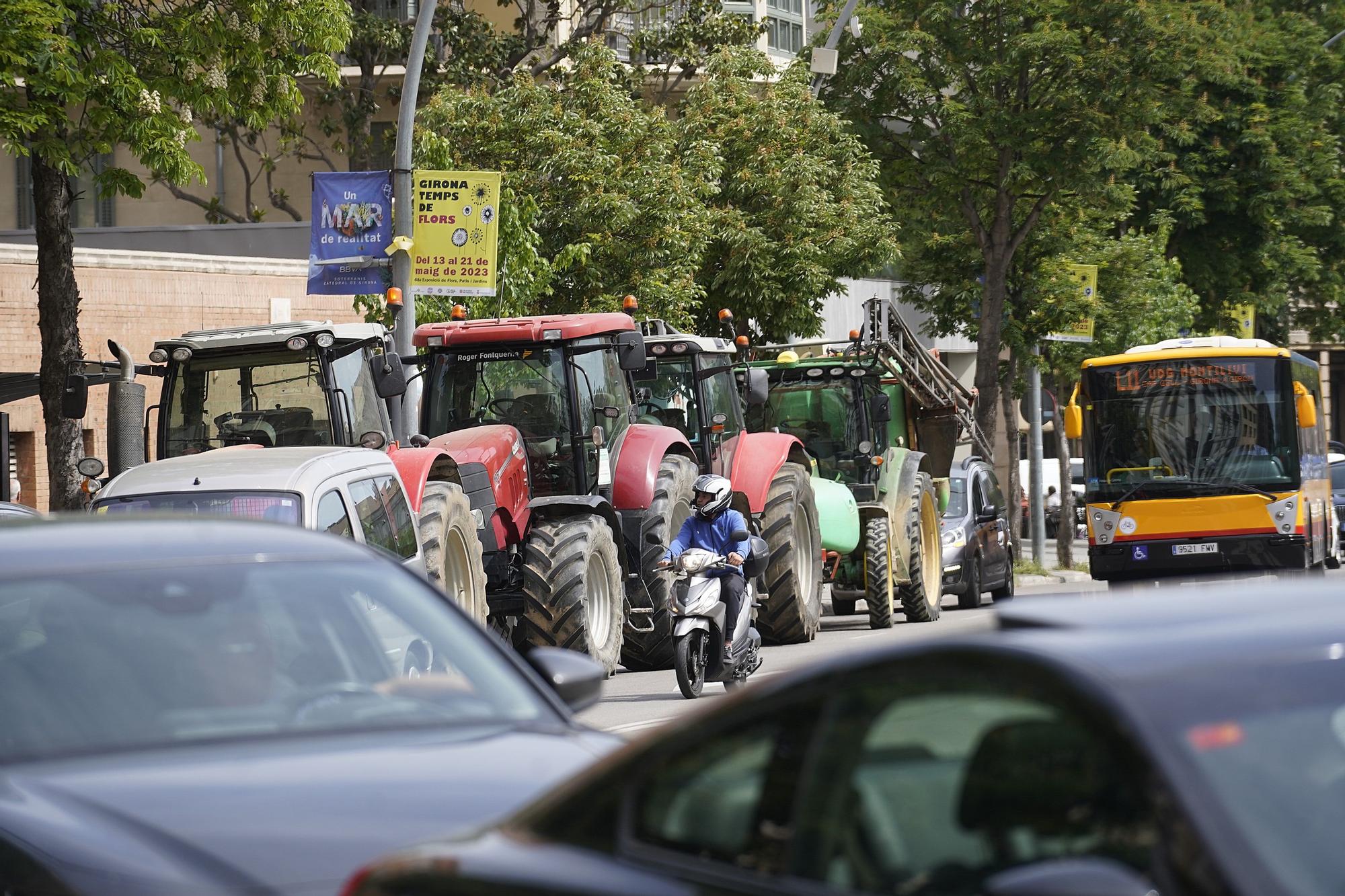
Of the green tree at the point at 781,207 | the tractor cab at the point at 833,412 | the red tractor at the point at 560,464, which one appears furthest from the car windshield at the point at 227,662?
the green tree at the point at 781,207

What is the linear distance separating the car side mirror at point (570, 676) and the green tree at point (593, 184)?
61.4 ft

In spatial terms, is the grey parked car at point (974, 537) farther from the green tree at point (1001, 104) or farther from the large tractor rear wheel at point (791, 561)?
the large tractor rear wheel at point (791, 561)

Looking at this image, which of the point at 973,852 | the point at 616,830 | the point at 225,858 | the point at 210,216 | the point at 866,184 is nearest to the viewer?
the point at 973,852

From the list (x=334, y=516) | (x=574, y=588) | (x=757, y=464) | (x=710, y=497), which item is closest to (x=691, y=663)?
(x=574, y=588)

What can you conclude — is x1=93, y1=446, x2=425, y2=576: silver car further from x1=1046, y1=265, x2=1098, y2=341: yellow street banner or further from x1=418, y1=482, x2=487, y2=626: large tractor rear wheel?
x1=1046, y1=265, x2=1098, y2=341: yellow street banner

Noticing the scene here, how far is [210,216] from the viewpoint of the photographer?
123 feet

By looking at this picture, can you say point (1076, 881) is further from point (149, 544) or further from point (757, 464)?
point (757, 464)

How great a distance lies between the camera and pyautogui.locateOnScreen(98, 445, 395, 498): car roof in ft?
34.2

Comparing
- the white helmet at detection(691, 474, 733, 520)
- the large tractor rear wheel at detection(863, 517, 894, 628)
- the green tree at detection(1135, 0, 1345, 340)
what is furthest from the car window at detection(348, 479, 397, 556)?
the green tree at detection(1135, 0, 1345, 340)

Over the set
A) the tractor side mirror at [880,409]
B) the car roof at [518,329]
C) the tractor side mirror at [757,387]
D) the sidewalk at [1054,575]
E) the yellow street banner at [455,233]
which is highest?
the yellow street banner at [455,233]

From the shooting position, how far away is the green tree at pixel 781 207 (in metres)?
28.9

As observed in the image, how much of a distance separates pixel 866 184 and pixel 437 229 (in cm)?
1323

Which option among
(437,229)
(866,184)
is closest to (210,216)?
(866,184)

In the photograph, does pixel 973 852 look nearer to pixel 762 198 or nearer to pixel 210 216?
pixel 762 198
